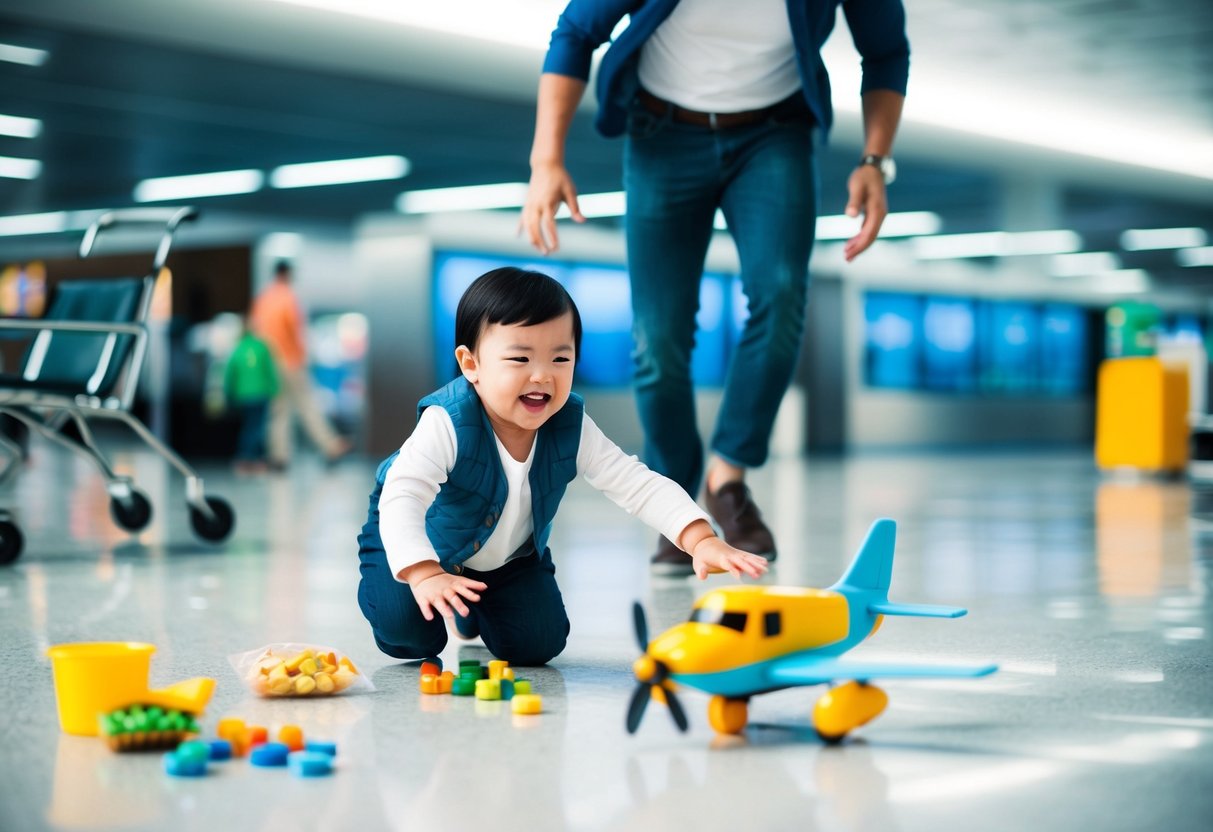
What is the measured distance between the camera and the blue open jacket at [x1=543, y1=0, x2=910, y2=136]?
2633mm

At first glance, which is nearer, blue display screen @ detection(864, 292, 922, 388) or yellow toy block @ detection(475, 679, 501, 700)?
yellow toy block @ detection(475, 679, 501, 700)

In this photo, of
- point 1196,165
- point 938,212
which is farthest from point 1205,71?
point 938,212

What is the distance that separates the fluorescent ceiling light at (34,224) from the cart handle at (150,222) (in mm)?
12009

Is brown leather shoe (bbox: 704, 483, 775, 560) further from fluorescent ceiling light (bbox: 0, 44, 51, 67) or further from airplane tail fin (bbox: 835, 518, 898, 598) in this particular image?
fluorescent ceiling light (bbox: 0, 44, 51, 67)

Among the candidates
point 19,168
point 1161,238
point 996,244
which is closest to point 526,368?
point 19,168

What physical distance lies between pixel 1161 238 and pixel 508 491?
1804 cm

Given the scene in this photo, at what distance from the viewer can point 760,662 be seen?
4.66 feet

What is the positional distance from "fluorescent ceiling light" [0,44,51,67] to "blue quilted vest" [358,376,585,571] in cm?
683

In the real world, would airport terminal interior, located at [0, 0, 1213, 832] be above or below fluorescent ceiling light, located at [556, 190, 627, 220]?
below

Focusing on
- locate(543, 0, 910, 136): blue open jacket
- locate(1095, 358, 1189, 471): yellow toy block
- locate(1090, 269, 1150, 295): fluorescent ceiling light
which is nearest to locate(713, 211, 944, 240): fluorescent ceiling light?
locate(1095, 358, 1189, 471): yellow toy block

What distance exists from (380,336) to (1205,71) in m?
7.44

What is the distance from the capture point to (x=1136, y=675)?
5.80ft

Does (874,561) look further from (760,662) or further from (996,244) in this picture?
(996,244)

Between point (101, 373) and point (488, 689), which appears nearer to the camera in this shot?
point (488, 689)
